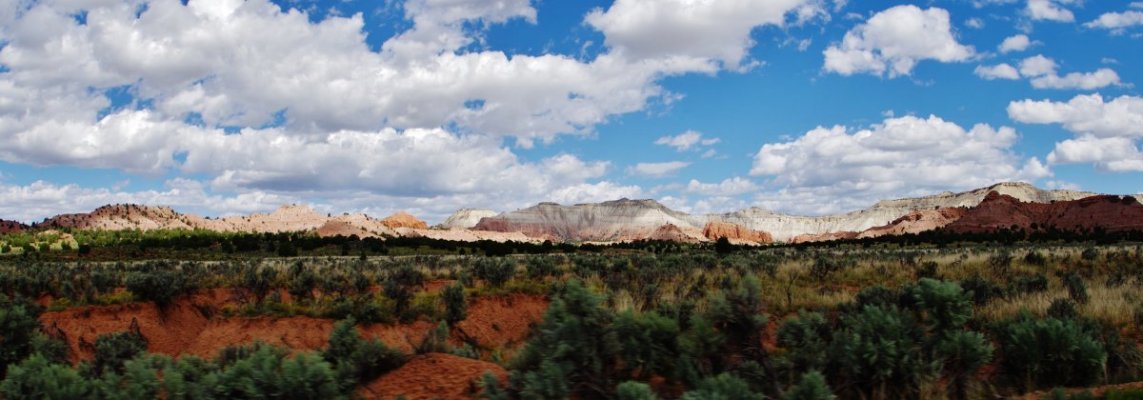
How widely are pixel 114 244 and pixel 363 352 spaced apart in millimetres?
75799

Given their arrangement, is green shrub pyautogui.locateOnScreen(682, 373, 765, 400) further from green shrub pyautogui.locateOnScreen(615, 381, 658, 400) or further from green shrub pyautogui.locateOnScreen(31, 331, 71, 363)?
green shrub pyautogui.locateOnScreen(31, 331, 71, 363)

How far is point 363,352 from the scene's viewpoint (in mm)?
8695

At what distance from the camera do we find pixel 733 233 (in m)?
177

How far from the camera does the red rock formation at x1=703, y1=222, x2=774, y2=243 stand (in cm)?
17396

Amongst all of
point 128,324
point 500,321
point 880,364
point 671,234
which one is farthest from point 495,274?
point 671,234

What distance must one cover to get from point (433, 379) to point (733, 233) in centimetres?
17448

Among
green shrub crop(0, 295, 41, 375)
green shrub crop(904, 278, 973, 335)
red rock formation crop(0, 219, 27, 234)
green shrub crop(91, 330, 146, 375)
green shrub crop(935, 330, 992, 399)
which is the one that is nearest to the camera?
green shrub crop(935, 330, 992, 399)

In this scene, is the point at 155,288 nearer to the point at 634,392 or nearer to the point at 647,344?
the point at 647,344

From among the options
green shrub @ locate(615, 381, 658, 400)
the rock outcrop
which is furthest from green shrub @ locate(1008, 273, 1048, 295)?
the rock outcrop

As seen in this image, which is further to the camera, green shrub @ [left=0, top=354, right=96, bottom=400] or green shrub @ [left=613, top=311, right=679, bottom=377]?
green shrub @ [left=613, top=311, right=679, bottom=377]

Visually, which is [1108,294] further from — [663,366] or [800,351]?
[663,366]

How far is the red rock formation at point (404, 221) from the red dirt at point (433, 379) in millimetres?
157733

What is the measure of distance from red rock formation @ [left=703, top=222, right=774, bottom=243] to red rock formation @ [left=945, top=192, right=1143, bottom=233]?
5564 cm

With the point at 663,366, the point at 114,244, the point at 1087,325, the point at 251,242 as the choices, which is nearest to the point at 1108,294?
the point at 1087,325
